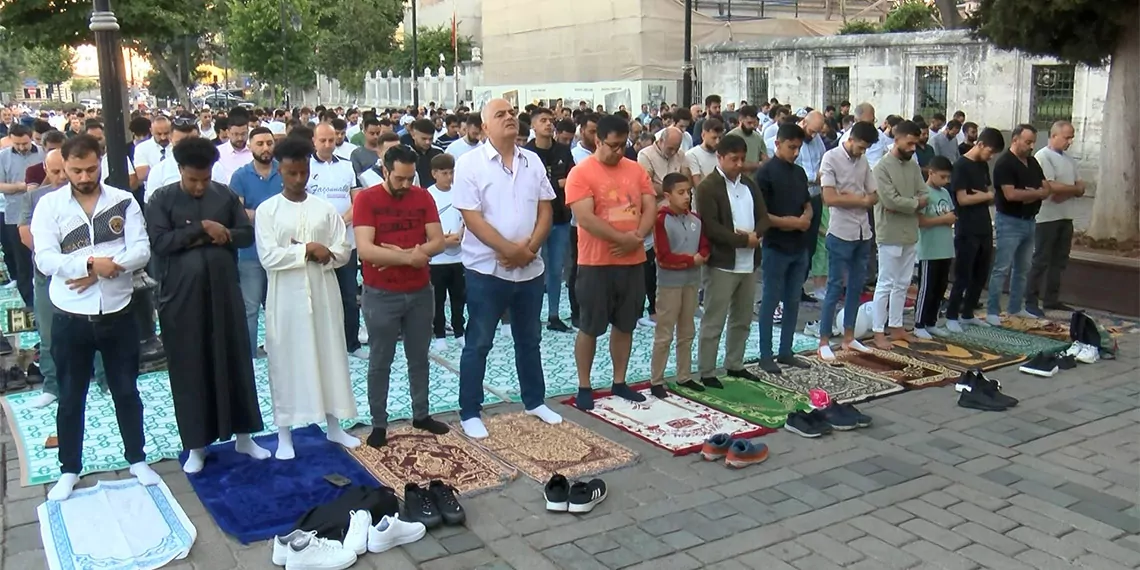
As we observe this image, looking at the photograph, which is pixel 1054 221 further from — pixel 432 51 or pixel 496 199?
pixel 432 51

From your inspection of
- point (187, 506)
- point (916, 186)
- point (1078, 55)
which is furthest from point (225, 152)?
point (1078, 55)

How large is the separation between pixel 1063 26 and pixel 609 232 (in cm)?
692

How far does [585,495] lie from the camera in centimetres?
516

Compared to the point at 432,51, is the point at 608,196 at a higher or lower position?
lower

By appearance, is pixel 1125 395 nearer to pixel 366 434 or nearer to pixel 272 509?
pixel 366 434

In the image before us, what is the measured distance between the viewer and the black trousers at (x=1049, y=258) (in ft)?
31.2

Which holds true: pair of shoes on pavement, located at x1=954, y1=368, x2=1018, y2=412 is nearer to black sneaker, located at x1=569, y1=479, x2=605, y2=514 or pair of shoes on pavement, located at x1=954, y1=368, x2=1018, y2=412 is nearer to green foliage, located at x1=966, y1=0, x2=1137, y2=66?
black sneaker, located at x1=569, y1=479, x2=605, y2=514

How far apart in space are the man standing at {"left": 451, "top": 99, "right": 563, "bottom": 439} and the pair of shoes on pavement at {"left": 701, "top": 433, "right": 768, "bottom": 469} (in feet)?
4.31

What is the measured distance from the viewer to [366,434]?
6.37m

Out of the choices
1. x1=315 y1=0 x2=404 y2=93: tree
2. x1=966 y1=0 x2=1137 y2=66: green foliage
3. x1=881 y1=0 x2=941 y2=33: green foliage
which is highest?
x1=315 y1=0 x2=404 y2=93: tree

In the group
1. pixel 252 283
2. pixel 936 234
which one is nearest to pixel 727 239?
pixel 936 234

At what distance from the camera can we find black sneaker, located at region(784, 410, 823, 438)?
6.30 metres

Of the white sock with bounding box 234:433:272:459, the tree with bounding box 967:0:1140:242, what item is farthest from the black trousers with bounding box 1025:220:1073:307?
the white sock with bounding box 234:433:272:459

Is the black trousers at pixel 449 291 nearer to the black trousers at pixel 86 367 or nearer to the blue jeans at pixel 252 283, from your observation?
the blue jeans at pixel 252 283
